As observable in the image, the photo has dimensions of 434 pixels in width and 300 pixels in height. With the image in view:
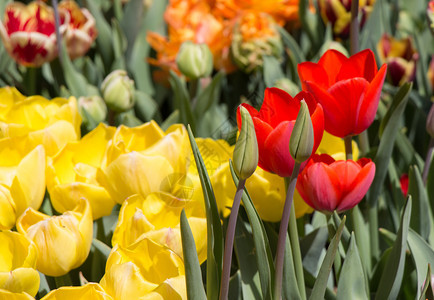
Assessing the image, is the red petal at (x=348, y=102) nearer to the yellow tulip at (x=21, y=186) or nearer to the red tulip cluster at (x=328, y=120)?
the red tulip cluster at (x=328, y=120)

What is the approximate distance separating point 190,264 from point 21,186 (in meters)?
0.20

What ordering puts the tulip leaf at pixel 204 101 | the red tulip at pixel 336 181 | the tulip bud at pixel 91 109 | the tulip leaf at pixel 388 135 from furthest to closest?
the tulip leaf at pixel 204 101 < the tulip bud at pixel 91 109 < the tulip leaf at pixel 388 135 < the red tulip at pixel 336 181

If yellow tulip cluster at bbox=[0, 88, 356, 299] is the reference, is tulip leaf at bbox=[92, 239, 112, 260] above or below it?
below

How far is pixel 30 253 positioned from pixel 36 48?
53cm

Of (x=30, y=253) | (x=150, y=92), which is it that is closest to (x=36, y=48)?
(x=150, y=92)

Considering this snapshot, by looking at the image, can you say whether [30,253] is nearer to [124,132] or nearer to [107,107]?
[124,132]

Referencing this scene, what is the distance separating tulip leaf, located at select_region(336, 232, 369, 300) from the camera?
50 cm

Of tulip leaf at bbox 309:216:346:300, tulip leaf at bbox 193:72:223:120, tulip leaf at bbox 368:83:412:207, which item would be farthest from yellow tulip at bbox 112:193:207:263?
tulip leaf at bbox 193:72:223:120

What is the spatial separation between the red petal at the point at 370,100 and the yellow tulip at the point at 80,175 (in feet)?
0.78

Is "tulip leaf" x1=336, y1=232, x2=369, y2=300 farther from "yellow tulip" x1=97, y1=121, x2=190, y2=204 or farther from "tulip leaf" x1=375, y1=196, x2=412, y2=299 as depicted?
"yellow tulip" x1=97, y1=121, x2=190, y2=204

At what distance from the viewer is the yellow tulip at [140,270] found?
44cm

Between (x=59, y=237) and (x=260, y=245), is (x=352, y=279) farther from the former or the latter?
(x=59, y=237)

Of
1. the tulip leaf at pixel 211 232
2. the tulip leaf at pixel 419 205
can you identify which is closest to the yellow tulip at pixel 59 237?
the tulip leaf at pixel 211 232

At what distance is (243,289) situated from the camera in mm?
545
